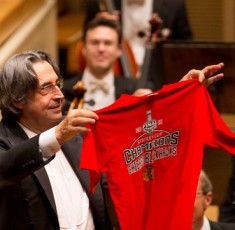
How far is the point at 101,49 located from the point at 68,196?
68.7 inches

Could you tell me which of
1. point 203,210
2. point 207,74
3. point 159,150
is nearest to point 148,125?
point 159,150

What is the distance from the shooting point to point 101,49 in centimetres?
443

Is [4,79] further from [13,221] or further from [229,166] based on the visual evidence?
[229,166]

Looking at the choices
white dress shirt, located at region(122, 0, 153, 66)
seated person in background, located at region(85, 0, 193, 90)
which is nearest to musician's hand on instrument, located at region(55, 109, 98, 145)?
seated person in background, located at region(85, 0, 193, 90)

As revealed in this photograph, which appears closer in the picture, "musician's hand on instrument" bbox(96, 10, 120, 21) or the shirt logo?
the shirt logo

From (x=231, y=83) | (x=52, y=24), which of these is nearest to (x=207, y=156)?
(x=231, y=83)

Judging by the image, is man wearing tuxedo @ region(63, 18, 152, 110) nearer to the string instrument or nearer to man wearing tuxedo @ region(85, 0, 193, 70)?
the string instrument

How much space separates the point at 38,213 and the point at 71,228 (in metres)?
0.14

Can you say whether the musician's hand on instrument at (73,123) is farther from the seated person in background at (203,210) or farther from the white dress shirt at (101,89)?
the white dress shirt at (101,89)

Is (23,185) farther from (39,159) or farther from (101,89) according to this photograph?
(101,89)

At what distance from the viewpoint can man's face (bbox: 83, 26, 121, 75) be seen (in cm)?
443

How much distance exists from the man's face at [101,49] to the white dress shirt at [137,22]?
2.41 ft

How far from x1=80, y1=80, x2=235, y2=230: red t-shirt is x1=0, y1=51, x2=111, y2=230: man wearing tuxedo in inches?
4.2

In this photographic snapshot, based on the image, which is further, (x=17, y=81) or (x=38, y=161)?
(x=17, y=81)
